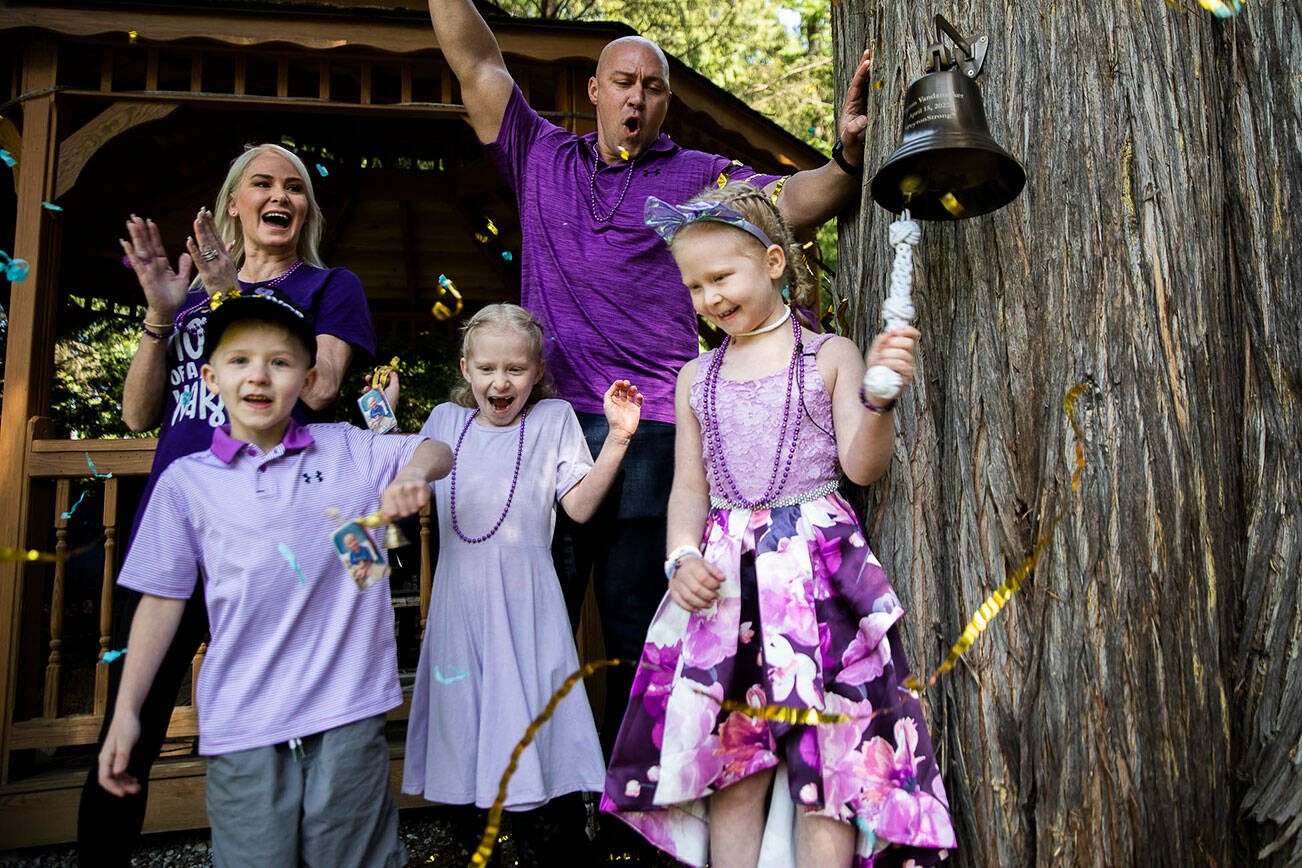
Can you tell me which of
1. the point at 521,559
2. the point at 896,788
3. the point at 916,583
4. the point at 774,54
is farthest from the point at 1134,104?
the point at 774,54

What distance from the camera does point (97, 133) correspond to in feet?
13.7

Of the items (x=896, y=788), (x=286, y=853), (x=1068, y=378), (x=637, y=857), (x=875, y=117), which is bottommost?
(x=637, y=857)

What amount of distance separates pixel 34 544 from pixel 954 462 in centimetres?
382

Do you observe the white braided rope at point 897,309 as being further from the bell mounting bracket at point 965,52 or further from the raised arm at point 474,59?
the raised arm at point 474,59

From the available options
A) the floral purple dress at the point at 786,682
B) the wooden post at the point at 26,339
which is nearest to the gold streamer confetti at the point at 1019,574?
the floral purple dress at the point at 786,682

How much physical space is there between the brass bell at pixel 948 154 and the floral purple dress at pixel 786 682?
1.24ft

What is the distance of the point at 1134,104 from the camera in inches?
75.6

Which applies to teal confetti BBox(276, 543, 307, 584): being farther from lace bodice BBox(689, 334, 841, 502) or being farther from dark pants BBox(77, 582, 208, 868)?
lace bodice BBox(689, 334, 841, 502)

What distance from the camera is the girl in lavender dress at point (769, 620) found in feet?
5.80

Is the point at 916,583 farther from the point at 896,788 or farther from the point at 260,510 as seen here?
the point at 260,510

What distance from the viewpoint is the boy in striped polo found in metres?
1.88

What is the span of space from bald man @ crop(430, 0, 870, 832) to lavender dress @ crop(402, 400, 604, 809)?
155 mm

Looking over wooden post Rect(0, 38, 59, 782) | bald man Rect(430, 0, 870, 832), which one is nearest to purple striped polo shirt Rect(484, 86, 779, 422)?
bald man Rect(430, 0, 870, 832)

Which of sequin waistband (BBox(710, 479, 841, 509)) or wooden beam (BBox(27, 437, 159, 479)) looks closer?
sequin waistband (BBox(710, 479, 841, 509))
